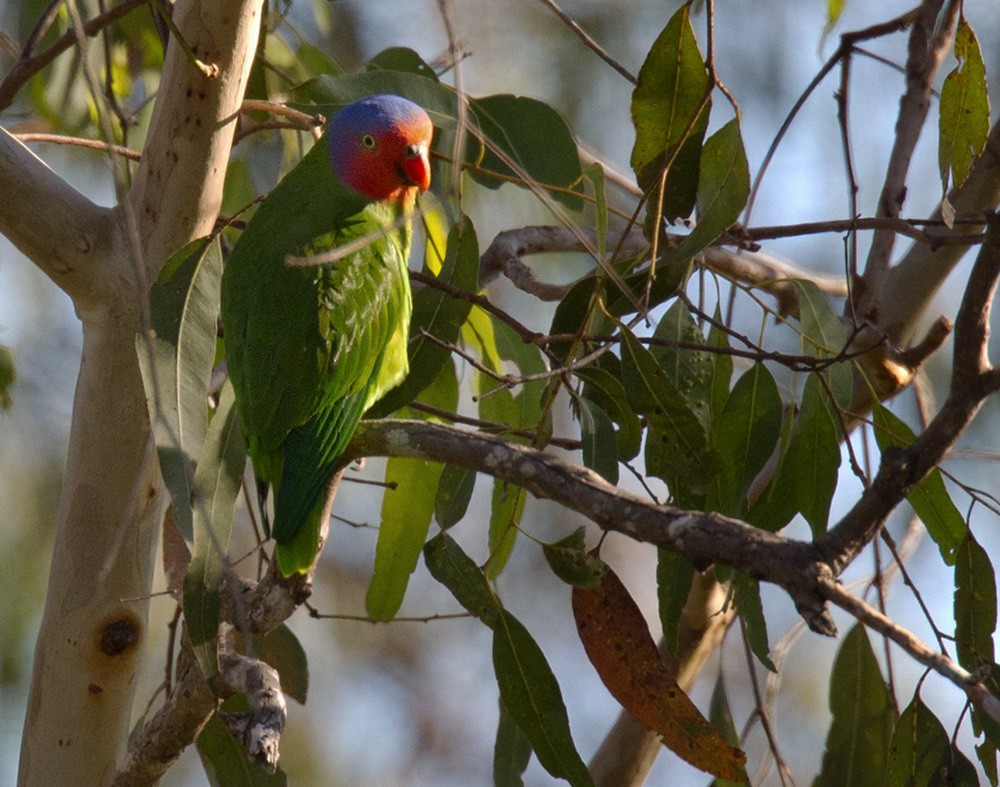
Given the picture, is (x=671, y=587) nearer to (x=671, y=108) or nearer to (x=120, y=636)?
(x=671, y=108)

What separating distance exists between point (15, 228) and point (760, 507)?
1.00 metres

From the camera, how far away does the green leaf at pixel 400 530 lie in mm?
1658

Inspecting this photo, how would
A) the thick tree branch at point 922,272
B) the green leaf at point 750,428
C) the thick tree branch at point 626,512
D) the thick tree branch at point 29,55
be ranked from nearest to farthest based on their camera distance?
the thick tree branch at point 626,512 < the green leaf at point 750,428 < the thick tree branch at point 29,55 < the thick tree branch at point 922,272

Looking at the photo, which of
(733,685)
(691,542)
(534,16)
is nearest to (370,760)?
(733,685)

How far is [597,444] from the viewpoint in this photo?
142 cm

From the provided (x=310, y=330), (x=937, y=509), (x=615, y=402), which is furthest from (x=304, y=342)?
(x=937, y=509)

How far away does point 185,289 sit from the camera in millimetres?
1374

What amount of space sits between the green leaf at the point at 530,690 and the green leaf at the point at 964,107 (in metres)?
0.78

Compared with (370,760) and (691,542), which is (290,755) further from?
(691,542)

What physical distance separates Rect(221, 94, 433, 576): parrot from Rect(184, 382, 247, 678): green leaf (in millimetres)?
35

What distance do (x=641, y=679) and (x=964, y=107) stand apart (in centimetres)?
80

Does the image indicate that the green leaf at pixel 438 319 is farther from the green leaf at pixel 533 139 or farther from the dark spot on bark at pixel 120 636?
the dark spot on bark at pixel 120 636

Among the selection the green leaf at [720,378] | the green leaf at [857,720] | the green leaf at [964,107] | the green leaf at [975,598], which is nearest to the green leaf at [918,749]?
the green leaf at [975,598]

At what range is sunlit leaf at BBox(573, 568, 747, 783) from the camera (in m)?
1.33
